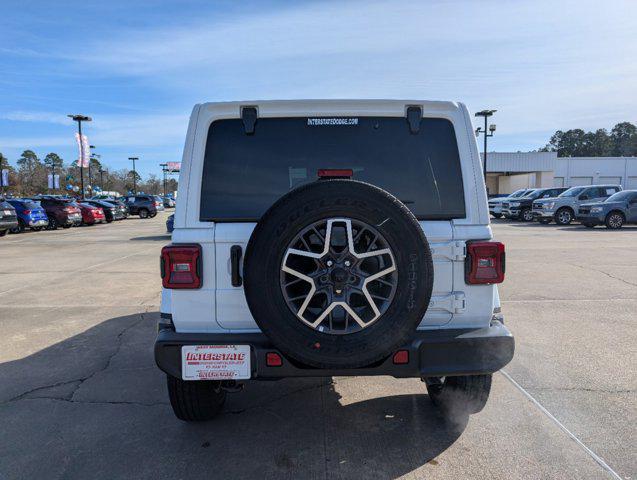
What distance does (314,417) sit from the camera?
349 cm

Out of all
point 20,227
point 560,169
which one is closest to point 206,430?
point 20,227

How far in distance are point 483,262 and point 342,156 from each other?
3.48ft

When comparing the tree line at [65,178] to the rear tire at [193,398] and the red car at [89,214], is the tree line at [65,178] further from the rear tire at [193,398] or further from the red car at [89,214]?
the rear tire at [193,398]

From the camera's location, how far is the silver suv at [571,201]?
74.4ft

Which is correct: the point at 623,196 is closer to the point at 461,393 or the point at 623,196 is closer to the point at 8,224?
the point at 461,393

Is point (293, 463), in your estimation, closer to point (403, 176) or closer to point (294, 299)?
point (294, 299)

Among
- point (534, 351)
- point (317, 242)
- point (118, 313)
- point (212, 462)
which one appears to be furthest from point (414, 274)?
point (118, 313)

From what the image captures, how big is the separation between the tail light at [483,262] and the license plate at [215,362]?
137 cm

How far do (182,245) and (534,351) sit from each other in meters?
3.82

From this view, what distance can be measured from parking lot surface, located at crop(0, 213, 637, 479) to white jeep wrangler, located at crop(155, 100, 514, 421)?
500 mm

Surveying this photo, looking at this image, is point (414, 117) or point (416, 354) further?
point (414, 117)

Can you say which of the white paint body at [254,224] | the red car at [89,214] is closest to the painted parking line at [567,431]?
the white paint body at [254,224]

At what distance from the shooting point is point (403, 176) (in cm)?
294

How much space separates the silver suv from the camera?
2267 cm
